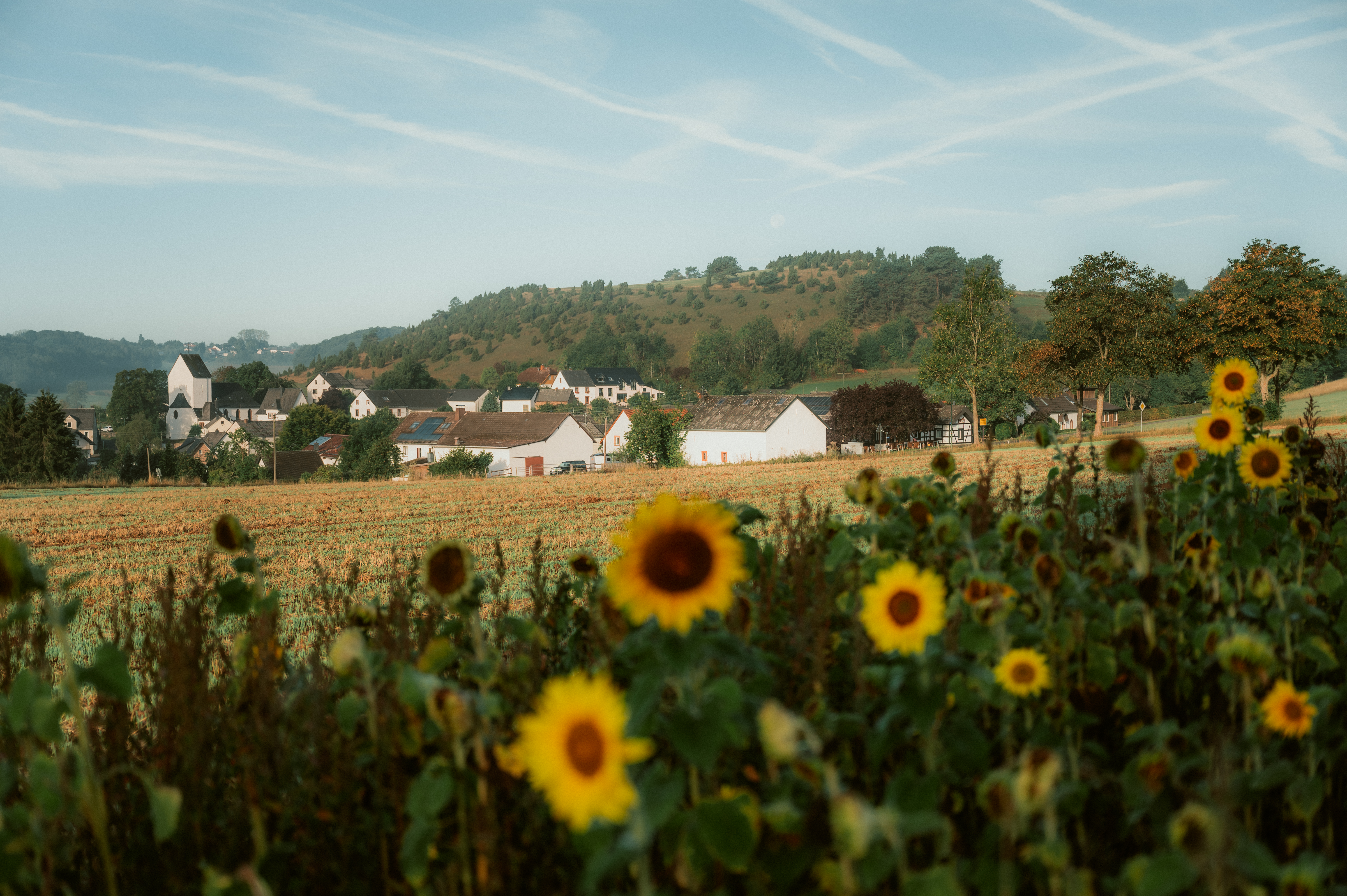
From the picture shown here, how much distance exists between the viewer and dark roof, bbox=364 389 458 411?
404 feet

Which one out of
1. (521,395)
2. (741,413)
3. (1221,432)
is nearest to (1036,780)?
(1221,432)

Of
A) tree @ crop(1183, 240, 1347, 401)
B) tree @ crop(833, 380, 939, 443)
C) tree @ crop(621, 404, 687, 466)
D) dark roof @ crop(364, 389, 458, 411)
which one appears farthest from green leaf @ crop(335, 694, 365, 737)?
dark roof @ crop(364, 389, 458, 411)

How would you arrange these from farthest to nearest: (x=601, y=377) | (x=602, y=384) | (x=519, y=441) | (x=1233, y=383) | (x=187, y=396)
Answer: (x=601, y=377), (x=602, y=384), (x=187, y=396), (x=519, y=441), (x=1233, y=383)

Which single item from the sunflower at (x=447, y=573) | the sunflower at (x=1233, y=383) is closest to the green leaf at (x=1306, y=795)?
the sunflower at (x=447, y=573)

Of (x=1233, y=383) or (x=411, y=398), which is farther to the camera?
(x=411, y=398)

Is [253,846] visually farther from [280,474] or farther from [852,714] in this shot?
[280,474]

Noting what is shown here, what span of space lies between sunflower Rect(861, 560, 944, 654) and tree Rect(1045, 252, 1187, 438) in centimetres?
4509

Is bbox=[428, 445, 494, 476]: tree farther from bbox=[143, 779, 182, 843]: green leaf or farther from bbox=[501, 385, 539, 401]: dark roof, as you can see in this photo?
bbox=[501, 385, 539, 401]: dark roof

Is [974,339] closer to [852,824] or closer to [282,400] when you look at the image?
[852,824]

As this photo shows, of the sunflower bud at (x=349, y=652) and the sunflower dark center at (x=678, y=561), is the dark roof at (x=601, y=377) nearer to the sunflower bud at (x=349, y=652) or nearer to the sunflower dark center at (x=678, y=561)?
the sunflower bud at (x=349, y=652)

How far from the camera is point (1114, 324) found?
4225 centimetres

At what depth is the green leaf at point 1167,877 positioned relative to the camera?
92 centimetres

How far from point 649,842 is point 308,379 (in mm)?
164504

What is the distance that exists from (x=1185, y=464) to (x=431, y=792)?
2503mm
